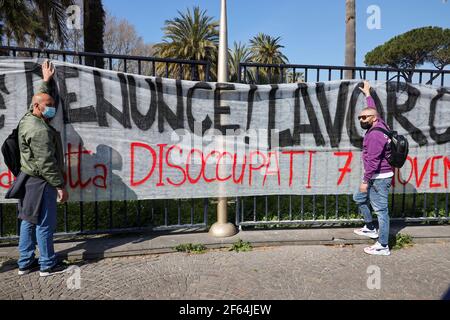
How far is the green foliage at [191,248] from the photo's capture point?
4.37m

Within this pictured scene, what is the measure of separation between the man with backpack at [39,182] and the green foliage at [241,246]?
2.02 meters

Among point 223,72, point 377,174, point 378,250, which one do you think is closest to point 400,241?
point 378,250

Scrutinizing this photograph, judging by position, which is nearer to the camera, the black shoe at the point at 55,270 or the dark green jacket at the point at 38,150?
the dark green jacket at the point at 38,150

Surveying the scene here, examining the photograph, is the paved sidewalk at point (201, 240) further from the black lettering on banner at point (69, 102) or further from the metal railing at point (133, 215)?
the black lettering on banner at point (69, 102)

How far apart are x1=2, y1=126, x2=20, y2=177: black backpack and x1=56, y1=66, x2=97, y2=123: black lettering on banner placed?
2.19 ft

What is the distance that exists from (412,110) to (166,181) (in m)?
3.68

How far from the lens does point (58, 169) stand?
3.52m

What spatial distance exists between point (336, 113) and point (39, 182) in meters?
3.84

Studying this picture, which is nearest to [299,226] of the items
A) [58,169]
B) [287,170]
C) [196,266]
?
[287,170]

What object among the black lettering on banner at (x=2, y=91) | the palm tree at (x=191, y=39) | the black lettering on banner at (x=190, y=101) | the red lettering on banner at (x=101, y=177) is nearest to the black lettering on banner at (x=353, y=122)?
the black lettering on banner at (x=190, y=101)

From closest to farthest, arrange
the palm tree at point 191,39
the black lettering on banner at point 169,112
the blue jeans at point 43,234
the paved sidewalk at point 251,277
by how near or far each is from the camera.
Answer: the paved sidewalk at point 251,277 → the blue jeans at point 43,234 → the black lettering on banner at point 169,112 → the palm tree at point 191,39

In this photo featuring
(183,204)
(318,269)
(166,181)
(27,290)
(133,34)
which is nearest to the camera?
(27,290)

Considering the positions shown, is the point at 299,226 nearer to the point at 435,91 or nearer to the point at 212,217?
the point at 212,217

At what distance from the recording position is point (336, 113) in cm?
490
